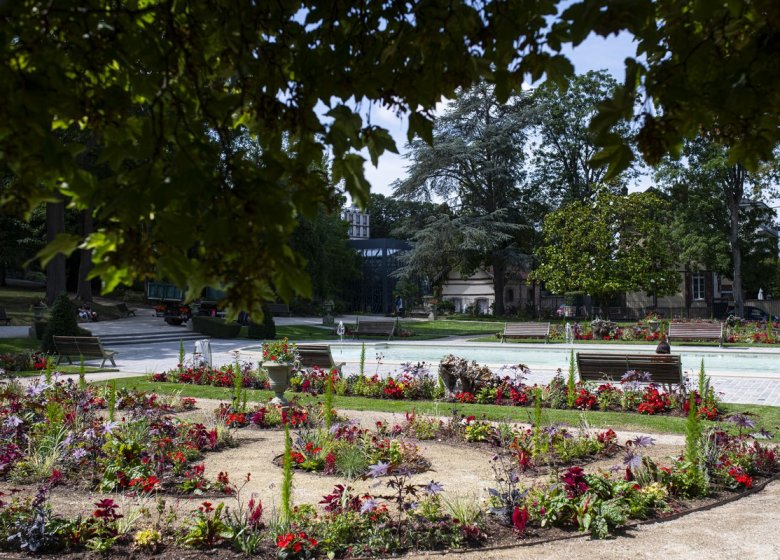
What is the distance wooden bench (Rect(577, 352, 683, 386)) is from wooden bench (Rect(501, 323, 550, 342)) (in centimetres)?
1546

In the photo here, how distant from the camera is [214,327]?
28.6m

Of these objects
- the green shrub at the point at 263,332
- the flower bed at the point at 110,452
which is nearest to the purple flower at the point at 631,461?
the flower bed at the point at 110,452

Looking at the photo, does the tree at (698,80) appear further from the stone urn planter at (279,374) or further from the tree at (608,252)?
the tree at (608,252)

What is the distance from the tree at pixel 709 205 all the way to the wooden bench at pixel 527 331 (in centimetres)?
1810

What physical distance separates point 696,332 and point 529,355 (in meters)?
7.49

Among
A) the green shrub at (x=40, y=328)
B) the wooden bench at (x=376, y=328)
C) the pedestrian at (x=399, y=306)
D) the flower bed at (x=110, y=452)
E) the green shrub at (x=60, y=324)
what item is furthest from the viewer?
the pedestrian at (x=399, y=306)

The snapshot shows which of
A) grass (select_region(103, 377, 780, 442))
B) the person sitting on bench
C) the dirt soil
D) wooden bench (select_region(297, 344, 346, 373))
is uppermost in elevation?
the person sitting on bench

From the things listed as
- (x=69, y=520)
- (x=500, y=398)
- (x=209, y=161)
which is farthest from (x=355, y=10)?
(x=500, y=398)

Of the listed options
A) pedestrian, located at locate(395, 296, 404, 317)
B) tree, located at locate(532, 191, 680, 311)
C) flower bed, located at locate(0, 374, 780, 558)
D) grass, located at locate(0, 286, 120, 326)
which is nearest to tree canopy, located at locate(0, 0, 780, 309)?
flower bed, located at locate(0, 374, 780, 558)

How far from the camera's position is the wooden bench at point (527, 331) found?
26797 mm

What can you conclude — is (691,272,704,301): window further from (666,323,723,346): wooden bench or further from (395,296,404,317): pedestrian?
(666,323,723,346): wooden bench

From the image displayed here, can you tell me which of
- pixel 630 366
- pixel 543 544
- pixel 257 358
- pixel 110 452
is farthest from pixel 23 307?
pixel 543 544

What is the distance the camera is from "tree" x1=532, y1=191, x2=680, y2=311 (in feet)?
103

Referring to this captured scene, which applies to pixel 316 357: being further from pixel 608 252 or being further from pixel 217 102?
pixel 608 252
